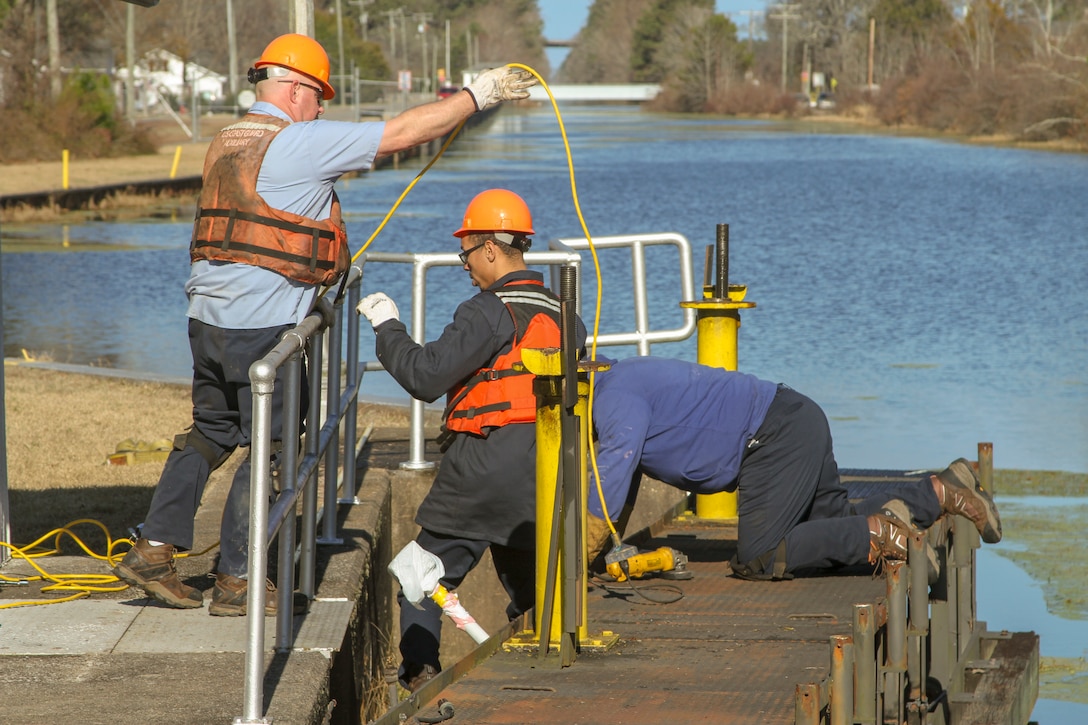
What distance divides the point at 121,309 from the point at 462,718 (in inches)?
597

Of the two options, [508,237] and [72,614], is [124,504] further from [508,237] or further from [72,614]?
[508,237]

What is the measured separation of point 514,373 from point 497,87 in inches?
36.4

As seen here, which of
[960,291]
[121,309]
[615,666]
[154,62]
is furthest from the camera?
[154,62]

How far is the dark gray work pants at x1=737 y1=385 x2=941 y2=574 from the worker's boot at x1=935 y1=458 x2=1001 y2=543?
2.18ft

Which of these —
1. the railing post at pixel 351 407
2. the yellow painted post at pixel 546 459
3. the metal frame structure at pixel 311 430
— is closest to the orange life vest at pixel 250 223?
the metal frame structure at pixel 311 430

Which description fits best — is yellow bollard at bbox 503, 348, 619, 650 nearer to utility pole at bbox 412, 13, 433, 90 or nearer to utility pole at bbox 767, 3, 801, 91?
utility pole at bbox 412, 13, 433, 90

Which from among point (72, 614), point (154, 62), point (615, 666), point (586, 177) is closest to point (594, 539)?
point (615, 666)

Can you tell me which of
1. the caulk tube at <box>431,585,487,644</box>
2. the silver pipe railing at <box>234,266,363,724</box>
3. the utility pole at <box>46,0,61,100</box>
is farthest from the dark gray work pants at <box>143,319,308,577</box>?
the utility pole at <box>46,0,61,100</box>

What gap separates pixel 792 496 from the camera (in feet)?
18.5

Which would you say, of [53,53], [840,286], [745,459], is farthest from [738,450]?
[53,53]

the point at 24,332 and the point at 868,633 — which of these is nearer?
the point at 868,633

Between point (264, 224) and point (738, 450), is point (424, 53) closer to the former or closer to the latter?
point (738, 450)

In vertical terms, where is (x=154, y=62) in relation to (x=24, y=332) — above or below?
above

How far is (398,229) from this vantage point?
95.6 ft
